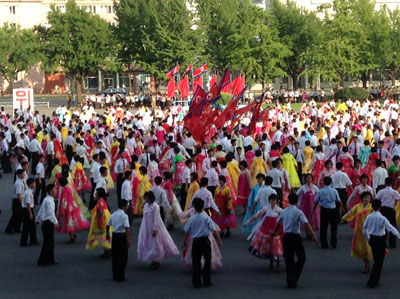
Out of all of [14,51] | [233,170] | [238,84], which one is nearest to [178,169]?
[233,170]

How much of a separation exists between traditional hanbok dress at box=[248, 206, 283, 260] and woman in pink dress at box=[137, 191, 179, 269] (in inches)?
53.6

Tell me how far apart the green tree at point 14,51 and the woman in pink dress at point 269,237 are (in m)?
69.5

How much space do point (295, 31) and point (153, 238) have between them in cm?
5500

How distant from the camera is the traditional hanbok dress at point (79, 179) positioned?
20.0 m

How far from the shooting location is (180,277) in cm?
1333

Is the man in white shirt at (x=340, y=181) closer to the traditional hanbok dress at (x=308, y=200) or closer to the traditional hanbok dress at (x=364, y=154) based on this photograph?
the traditional hanbok dress at (x=308, y=200)

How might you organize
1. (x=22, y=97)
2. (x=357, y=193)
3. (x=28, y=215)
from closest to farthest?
(x=357, y=193)
(x=28, y=215)
(x=22, y=97)

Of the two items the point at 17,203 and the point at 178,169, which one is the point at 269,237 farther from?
the point at 178,169

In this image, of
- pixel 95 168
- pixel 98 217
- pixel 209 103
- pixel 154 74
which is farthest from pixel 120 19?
pixel 98 217

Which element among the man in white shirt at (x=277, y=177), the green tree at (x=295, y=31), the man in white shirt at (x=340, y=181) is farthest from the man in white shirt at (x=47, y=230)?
the green tree at (x=295, y=31)

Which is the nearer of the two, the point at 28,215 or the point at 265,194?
the point at 265,194

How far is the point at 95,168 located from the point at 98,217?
4.77m

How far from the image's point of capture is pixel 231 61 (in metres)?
63.9

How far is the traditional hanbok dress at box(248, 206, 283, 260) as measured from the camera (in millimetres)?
13164
